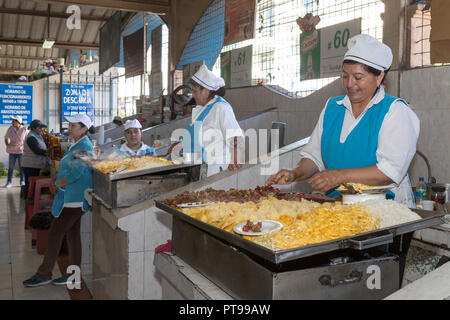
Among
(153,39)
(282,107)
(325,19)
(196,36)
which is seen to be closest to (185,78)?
(196,36)

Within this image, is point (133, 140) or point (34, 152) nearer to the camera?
point (133, 140)

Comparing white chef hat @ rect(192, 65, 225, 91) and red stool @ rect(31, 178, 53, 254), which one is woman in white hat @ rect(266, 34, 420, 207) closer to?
white chef hat @ rect(192, 65, 225, 91)

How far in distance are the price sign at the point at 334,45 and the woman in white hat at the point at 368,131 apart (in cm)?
241

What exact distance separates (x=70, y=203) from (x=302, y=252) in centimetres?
373

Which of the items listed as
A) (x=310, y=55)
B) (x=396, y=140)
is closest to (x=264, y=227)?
(x=396, y=140)

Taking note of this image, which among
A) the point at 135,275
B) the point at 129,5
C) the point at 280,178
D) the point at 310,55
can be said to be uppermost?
the point at 129,5

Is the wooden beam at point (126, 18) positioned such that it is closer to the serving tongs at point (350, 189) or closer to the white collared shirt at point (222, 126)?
the white collared shirt at point (222, 126)

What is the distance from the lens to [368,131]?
209 cm

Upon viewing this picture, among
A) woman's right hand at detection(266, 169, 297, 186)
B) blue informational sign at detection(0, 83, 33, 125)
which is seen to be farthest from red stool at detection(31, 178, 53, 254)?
blue informational sign at detection(0, 83, 33, 125)

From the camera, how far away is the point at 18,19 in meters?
11.6

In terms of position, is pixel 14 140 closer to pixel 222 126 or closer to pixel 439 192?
pixel 222 126

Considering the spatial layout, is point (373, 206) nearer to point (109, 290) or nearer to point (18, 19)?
point (109, 290)

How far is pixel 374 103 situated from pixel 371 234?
3.07 feet

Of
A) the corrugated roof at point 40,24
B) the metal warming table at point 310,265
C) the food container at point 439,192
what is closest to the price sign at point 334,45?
the food container at point 439,192
